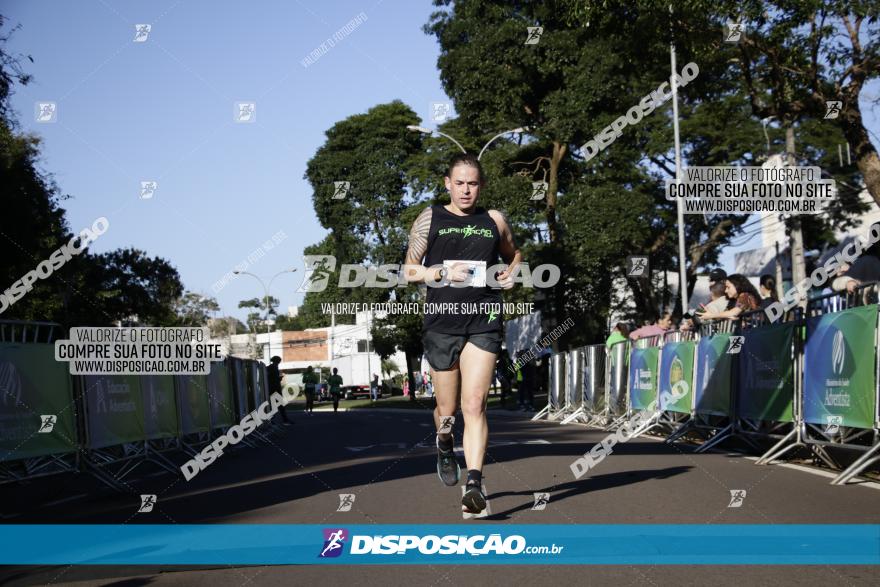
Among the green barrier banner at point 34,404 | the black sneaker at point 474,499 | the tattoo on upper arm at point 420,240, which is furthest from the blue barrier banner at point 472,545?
the green barrier banner at point 34,404

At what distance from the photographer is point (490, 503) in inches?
276

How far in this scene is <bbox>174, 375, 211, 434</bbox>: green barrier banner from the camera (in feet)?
45.5

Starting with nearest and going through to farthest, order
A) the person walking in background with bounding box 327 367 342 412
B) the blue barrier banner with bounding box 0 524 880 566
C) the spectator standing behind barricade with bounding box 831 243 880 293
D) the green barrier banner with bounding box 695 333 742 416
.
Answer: the blue barrier banner with bounding box 0 524 880 566 < the spectator standing behind barricade with bounding box 831 243 880 293 < the green barrier banner with bounding box 695 333 742 416 < the person walking in background with bounding box 327 367 342 412

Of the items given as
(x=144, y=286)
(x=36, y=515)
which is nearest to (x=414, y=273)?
(x=36, y=515)

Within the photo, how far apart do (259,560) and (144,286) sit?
4660 centimetres

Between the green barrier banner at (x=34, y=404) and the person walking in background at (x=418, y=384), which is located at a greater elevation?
the green barrier banner at (x=34, y=404)

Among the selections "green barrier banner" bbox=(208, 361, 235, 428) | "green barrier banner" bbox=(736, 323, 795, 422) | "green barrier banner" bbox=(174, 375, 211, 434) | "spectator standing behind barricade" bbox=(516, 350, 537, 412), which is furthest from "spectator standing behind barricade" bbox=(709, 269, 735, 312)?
"spectator standing behind barricade" bbox=(516, 350, 537, 412)

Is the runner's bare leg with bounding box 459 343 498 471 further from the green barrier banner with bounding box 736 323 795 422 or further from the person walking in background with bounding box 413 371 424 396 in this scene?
the person walking in background with bounding box 413 371 424 396

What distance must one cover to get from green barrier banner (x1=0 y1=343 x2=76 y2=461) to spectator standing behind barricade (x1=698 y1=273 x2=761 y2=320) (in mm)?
7776

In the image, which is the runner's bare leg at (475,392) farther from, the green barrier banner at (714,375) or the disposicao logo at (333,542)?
the green barrier banner at (714,375)

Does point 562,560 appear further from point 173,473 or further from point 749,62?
point 749,62

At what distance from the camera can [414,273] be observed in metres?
6.61

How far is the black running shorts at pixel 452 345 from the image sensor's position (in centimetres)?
655

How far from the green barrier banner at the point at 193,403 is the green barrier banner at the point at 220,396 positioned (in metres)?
0.53
